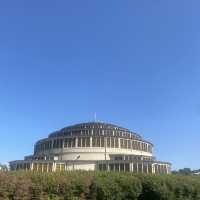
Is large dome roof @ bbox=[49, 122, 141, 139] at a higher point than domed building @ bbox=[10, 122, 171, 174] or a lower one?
higher

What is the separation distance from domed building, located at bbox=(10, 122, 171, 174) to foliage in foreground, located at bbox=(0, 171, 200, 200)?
121ft

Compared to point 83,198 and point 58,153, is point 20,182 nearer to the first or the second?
point 83,198

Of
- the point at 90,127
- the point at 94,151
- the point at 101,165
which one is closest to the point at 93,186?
the point at 101,165

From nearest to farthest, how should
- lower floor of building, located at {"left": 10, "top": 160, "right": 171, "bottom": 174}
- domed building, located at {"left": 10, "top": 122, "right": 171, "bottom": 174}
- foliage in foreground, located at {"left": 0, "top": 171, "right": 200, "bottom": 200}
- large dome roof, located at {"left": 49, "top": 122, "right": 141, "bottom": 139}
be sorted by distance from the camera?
foliage in foreground, located at {"left": 0, "top": 171, "right": 200, "bottom": 200}, lower floor of building, located at {"left": 10, "top": 160, "right": 171, "bottom": 174}, domed building, located at {"left": 10, "top": 122, "right": 171, "bottom": 174}, large dome roof, located at {"left": 49, "top": 122, "right": 141, "bottom": 139}

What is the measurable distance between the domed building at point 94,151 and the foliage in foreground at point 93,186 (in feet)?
121

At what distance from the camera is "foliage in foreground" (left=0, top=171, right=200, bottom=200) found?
65.8 ft

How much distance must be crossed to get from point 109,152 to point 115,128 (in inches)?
369

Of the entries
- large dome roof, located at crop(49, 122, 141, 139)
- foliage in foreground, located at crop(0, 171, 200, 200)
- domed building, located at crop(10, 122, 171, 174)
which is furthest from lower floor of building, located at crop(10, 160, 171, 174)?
foliage in foreground, located at crop(0, 171, 200, 200)

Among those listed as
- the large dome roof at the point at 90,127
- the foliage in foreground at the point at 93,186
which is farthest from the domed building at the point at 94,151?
the foliage in foreground at the point at 93,186

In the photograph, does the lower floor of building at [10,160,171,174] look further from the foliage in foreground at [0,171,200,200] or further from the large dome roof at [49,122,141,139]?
the foliage in foreground at [0,171,200,200]

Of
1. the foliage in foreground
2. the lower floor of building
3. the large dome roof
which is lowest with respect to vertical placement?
the foliage in foreground

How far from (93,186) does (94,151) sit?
49762mm

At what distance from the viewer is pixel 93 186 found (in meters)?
23.6

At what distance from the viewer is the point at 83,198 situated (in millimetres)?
22703
